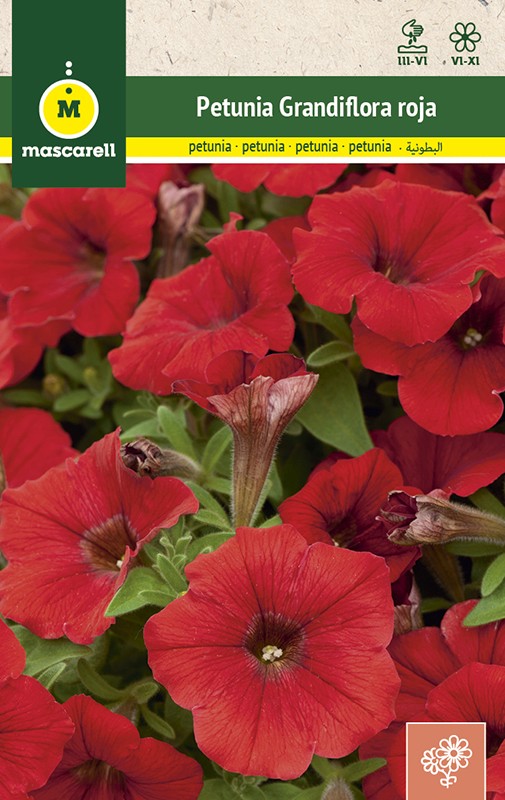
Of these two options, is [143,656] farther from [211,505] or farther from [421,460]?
[421,460]

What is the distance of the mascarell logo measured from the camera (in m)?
0.98

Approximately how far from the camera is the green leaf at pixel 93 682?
0.84 metres

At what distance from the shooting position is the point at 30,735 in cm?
75

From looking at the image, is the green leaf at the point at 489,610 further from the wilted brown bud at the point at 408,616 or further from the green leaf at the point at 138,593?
the green leaf at the point at 138,593

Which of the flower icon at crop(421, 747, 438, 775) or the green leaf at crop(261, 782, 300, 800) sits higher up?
the flower icon at crop(421, 747, 438, 775)

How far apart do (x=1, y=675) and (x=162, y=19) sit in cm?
64

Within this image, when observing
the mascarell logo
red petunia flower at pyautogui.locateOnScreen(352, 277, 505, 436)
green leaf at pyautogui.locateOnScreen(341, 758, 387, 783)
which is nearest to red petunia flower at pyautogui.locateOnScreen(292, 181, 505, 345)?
red petunia flower at pyautogui.locateOnScreen(352, 277, 505, 436)

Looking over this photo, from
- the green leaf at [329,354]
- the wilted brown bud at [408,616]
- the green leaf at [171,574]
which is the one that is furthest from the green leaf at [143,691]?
the green leaf at [329,354]

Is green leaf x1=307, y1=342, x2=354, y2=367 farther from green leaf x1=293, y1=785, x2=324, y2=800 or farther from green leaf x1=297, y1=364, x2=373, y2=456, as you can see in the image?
green leaf x1=293, y1=785, x2=324, y2=800

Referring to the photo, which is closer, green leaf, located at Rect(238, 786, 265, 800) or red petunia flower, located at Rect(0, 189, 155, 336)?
green leaf, located at Rect(238, 786, 265, 800)

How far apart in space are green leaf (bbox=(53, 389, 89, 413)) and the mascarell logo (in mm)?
312

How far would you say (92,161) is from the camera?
1000 millimetres

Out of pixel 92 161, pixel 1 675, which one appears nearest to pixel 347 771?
pixel 1 675

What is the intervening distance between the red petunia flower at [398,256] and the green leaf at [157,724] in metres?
0.39
